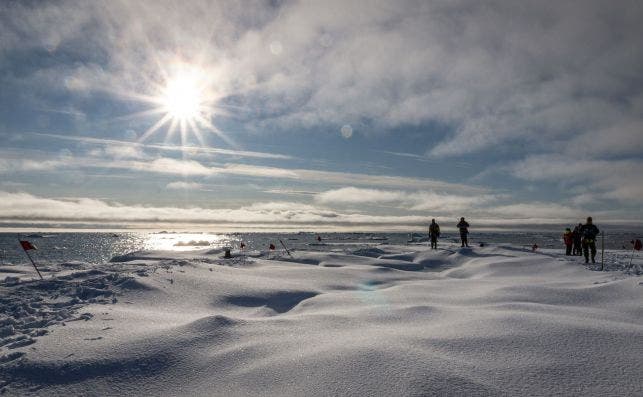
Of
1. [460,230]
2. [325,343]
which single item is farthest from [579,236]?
[325,343]

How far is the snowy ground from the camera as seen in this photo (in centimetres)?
356

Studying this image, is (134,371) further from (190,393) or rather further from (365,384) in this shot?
(365,384)

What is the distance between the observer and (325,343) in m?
4.54

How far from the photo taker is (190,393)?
3729mm

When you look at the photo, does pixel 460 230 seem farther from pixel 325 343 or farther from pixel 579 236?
pixel 325 343

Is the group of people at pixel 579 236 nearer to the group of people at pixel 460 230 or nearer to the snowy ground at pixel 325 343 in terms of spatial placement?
the group of people at pixel 460 230

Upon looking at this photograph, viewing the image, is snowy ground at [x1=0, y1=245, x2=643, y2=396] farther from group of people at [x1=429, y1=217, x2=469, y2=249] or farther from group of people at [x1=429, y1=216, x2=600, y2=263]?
group of people at [x1=429, y1=217, x2=469, y2=249]

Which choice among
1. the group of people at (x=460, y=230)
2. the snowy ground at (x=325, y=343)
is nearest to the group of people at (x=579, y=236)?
the group of people at (x=460, y=230)

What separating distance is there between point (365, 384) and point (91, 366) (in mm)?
3187

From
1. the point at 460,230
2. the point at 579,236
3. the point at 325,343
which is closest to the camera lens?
the point at 325,343

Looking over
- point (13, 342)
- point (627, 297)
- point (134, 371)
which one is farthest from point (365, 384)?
point (627, 297)

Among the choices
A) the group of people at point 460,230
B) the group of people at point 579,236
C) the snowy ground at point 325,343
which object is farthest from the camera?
the group of people at point 460,230

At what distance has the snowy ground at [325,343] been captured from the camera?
3562 mm

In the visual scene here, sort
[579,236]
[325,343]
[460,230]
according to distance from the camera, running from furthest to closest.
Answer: [460,230] → [579,236] → [325,343]
